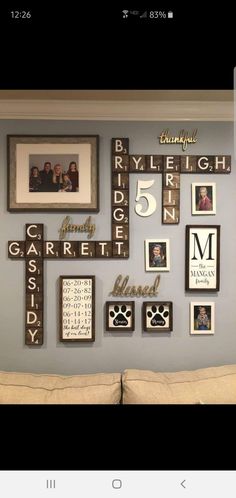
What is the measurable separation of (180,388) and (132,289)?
0.35 m

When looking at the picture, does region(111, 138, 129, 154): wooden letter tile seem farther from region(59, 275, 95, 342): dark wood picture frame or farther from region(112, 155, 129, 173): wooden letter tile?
region(59, 275, 95, 342): dark wood picture frame

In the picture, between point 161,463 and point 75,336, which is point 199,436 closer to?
point 161,463

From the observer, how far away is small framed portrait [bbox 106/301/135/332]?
3.79ft

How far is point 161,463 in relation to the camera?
0.96 ft

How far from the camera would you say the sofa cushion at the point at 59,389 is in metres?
0.89

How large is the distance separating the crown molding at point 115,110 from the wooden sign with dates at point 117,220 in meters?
0.10

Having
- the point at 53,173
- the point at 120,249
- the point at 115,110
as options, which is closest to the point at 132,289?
the point at 120,249

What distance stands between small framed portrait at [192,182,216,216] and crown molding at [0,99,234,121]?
22cm

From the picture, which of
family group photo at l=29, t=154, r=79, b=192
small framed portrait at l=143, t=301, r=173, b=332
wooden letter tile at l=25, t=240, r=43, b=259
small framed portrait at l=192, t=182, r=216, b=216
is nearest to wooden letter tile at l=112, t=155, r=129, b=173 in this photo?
family group photo at l=29, t=154, r=79, b=192

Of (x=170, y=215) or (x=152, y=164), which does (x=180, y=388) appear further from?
(x=152, y=164)

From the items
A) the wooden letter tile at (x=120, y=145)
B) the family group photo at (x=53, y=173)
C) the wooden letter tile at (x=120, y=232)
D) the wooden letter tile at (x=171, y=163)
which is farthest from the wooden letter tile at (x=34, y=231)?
the wooden letter tile at (x=171, y=163)

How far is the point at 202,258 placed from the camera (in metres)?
1.16
